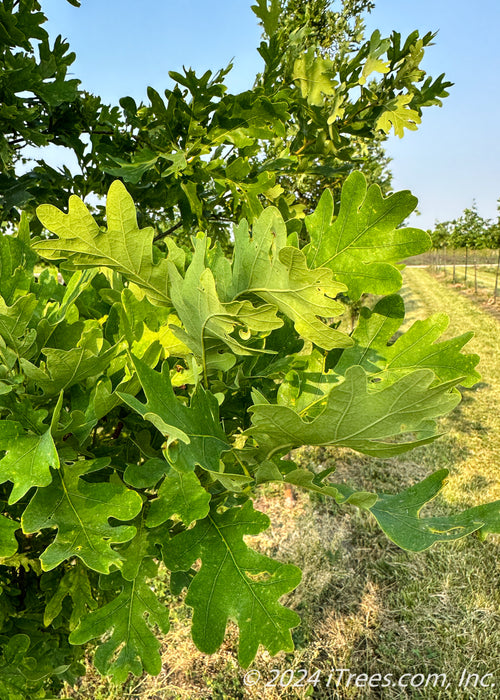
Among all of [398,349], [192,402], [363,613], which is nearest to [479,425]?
[363,613]

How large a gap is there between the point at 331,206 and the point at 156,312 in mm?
376

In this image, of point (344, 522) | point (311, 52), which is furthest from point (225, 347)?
point (344, 522)

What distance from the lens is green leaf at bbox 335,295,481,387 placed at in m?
0.90

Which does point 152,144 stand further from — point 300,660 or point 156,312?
point 300,660

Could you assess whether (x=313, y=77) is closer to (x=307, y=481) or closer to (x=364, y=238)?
(x=364, y=238)

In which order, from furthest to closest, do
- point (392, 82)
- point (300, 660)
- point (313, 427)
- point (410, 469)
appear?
point (410, 469)
point (300, 660)
point (392, 82)
point (313, 427)

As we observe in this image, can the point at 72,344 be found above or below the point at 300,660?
above

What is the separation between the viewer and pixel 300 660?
372 cm

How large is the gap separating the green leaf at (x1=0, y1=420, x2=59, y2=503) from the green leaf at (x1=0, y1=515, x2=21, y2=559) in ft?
0.29

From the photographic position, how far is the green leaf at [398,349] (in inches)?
35.5

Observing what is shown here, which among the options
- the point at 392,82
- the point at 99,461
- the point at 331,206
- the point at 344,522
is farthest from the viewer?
the point at 344,522

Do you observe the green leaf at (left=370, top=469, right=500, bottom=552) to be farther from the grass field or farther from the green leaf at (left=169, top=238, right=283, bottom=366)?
the grass field

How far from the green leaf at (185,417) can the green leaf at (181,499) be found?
1.6 inches

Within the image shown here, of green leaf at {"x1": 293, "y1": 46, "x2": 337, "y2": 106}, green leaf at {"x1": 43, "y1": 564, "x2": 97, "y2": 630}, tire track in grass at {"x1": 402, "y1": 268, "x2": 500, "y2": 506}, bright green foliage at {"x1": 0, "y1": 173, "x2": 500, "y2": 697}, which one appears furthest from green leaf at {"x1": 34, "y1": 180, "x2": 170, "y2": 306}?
tire track in grass at {"x1": 402, "y1": 268, "x2": 500, "y2": 506}
